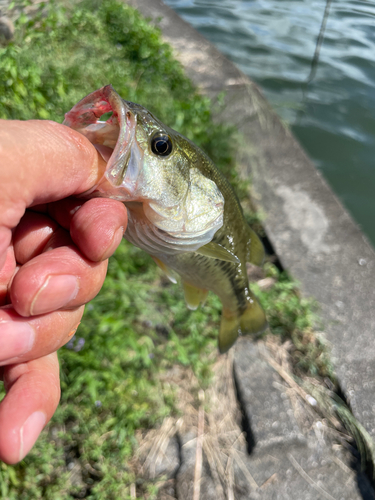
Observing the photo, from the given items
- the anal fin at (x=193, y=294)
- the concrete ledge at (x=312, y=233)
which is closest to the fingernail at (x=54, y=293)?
the anal fin at (x=193, y=294)

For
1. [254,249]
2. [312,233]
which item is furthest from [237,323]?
[312,233]

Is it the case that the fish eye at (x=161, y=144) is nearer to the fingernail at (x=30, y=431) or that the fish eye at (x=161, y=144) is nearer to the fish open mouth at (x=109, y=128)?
the fish open mouth at (x=109, y=128)

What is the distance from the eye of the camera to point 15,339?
3.65 ft

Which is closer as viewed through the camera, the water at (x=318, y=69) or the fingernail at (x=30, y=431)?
the fingernail at (x=30, y=431)

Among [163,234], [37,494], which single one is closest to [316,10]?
[163,234]

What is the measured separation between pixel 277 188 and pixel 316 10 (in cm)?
802

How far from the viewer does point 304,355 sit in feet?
Answer: 8.79

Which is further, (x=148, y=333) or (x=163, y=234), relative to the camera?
(x=148, y=333)

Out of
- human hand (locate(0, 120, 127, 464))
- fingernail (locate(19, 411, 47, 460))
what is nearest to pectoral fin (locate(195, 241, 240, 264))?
human hand (locate(0, 120, 127, 464))

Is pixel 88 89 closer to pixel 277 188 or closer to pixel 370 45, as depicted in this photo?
pixel 277 188

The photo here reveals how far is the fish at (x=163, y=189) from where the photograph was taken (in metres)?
1.14

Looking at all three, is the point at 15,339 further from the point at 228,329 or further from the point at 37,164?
the point at 228,329

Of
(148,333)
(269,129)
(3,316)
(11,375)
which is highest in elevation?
(3,316)

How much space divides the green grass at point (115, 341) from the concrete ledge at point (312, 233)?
0.73 ft
